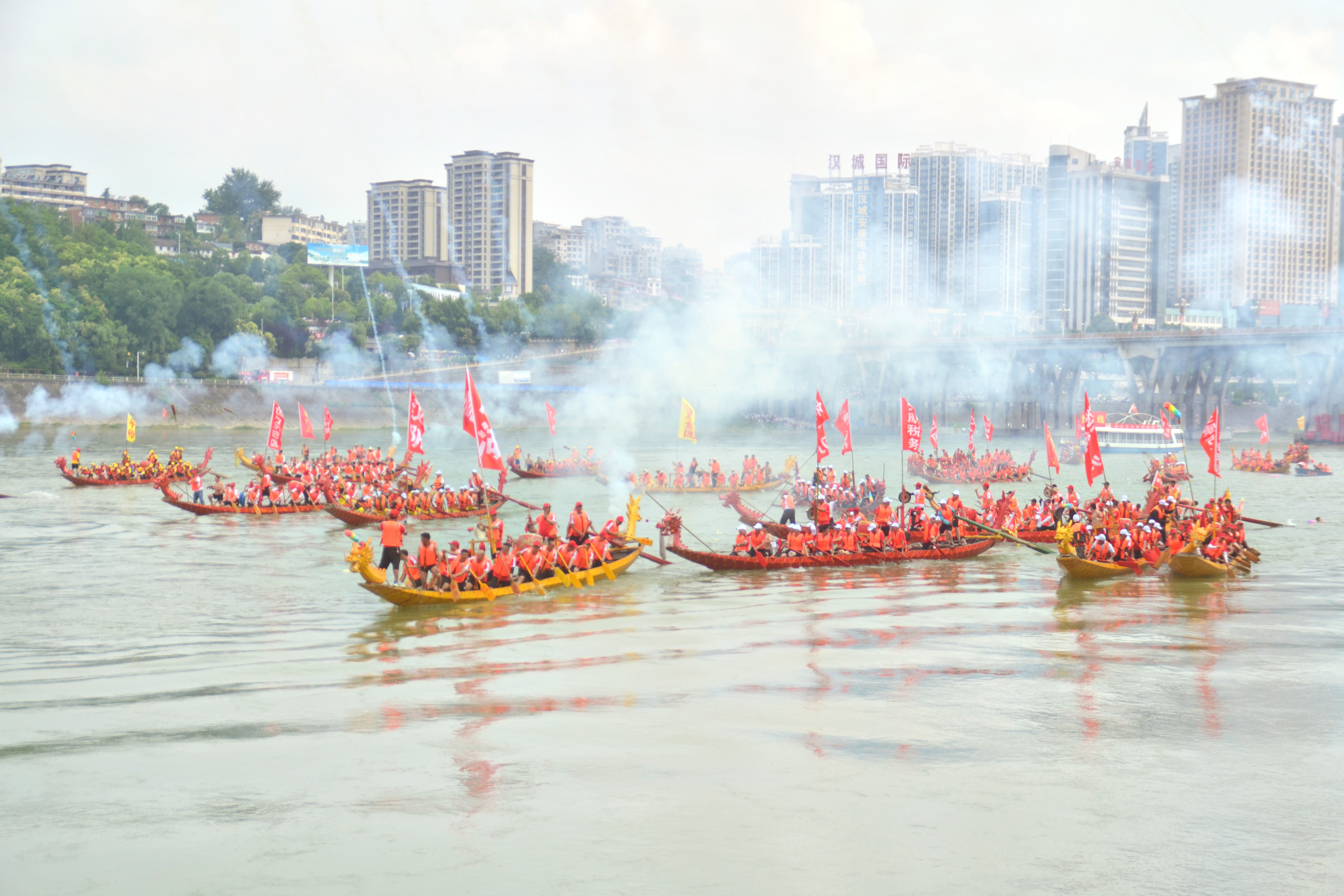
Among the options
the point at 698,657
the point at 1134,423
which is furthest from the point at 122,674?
the point at 1134,423

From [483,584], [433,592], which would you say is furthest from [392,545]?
[483,584]

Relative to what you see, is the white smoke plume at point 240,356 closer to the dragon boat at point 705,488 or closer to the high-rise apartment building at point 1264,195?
the dragon boat at point 705,488

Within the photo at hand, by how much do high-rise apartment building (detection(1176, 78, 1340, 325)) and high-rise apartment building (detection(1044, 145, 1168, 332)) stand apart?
31824 mm

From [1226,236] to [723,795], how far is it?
9515 centimetres

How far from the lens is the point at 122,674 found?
16.8m

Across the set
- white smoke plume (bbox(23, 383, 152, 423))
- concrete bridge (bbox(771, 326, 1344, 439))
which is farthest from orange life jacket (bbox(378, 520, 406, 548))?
concrete bridge (bbox(771, 326, 1344, 439))

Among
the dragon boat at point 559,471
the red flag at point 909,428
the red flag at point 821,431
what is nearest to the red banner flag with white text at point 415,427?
the red flag at point 821,431

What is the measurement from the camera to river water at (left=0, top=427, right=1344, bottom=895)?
10.0 meters

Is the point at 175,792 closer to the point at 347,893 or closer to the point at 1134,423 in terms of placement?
the point at 347,893

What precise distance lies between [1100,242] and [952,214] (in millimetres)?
53772

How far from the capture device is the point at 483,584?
2283 centimetres

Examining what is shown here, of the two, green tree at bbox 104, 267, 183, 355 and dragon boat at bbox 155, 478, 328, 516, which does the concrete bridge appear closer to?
green tree at bbox 104, 267, 183, 355

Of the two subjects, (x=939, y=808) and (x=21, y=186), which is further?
(x=21, y=186)

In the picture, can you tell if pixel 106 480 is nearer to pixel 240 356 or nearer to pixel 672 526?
pixel 672 526
